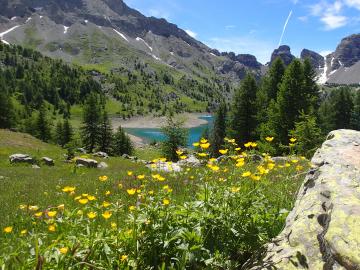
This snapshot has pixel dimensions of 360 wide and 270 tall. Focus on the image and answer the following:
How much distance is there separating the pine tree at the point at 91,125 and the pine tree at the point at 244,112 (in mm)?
35644

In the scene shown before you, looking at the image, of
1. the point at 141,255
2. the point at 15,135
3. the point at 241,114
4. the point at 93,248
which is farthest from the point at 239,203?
the point at 15,135

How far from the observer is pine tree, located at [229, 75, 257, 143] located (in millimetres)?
49156

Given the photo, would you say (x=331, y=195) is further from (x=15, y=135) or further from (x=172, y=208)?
(x=15, y=135)

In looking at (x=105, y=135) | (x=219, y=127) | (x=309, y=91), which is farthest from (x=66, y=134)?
(x=309, y=91)

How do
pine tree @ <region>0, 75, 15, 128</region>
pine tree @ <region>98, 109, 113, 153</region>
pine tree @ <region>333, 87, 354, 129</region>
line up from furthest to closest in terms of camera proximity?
pine tree @ <region>98, 109, 113, 153</region> < pine tree @ <region>0, 75, 15, 128</region> < pine tree @ <region>333, 87, 354, 129</region>

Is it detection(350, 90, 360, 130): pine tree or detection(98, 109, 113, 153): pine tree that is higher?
detection(350, 90, 360, 130): pine tree

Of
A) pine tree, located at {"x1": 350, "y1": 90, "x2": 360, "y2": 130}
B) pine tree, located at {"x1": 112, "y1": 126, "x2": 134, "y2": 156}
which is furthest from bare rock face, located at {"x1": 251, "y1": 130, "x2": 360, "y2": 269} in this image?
pine tree, located at {"x1": 350, "y1": 90, "x2": 360, "y2": 130}

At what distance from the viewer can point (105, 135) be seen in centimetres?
7800

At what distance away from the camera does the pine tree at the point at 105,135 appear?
77438 mm

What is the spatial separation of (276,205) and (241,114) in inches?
1737

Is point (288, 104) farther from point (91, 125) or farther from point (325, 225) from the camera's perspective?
point (91, 125)

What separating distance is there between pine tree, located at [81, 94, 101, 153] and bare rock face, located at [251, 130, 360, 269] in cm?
7398

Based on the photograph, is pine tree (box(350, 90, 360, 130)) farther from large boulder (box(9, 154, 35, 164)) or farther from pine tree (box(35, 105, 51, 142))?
pine tree (box(35, 105, 51, 142))

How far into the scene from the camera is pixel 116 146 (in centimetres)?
7762
